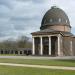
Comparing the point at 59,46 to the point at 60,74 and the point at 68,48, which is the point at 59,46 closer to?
the point at 68,48

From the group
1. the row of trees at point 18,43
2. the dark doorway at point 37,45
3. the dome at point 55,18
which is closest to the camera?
the dark doorway at point 37,45

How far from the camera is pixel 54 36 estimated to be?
305 ft

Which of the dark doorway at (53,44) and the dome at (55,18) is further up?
the dome at (55,18)

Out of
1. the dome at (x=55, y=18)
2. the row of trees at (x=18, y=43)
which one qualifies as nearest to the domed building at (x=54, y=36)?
the dome at (x=55, y=18)

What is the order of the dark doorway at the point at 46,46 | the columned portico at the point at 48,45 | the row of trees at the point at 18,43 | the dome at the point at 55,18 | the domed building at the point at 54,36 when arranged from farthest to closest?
the row of trees at the point at 18,43 < the dome at the point at 55,18 < the dark doorway at the point at 46,46 < the domed building at the point at 54,36 < the columned portico at the point at 48,45

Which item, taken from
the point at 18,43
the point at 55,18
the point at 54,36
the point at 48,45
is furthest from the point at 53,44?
the point at 18,43

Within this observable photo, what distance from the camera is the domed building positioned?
304ft

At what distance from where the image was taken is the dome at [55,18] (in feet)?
330

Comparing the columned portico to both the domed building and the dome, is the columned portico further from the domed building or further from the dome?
the dome

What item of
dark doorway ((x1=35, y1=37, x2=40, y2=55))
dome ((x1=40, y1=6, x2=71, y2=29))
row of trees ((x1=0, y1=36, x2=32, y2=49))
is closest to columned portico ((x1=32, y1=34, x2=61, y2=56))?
dark doorway ((x1=35, y1=37, x2=40, y2=55))

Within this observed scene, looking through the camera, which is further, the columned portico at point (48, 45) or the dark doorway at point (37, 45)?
the dark doorway at point (37, 45)

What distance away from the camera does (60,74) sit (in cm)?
1897

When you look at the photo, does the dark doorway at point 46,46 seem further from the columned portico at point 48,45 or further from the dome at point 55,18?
the dome at point 55,18

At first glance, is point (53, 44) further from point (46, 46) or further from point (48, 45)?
point (46, 46)
